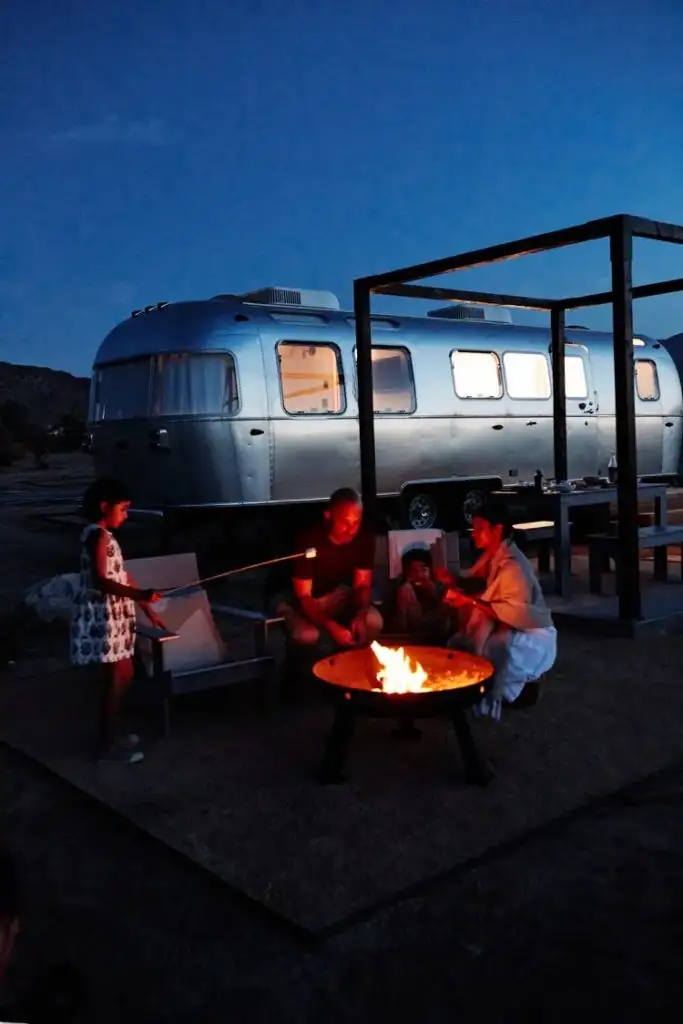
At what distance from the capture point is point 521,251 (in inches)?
306

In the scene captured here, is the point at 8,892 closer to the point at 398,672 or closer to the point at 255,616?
the point at 398,672

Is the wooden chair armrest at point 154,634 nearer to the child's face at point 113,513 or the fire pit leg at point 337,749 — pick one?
the child's face at point 113,513

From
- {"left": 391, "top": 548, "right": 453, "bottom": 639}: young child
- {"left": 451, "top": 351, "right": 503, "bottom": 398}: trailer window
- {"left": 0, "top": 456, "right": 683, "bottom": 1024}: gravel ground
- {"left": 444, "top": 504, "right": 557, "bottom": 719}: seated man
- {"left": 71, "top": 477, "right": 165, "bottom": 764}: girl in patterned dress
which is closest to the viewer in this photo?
{"left": 0, "top": 456, "right": 683, "bottom": 1024}: gravel ground

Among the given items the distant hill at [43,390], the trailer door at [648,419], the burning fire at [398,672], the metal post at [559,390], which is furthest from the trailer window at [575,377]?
the distant hill at [43,390]

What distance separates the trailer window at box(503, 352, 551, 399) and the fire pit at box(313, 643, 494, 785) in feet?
30.2

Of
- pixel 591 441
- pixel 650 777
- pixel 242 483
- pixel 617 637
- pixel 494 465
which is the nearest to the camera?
pixel 650 777

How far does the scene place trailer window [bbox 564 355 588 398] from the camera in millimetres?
14000

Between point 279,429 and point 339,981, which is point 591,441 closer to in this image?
point 279,429

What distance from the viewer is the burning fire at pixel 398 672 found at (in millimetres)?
4344

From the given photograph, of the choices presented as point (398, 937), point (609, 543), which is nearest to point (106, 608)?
point (398, 937)

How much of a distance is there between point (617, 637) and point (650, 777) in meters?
2.85

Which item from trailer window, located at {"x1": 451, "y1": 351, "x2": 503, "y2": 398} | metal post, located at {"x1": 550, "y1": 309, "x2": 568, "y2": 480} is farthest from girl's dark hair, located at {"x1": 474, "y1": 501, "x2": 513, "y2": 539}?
trailer window, located at {"x1": 451, "y1": 351, "x2": 503, "y2": 398}

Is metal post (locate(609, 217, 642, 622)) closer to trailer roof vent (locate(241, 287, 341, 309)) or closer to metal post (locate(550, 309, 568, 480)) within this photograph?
metal post (locate(550, 309, 568, 480))

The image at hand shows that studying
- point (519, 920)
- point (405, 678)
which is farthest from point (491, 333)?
point (519, 920)
